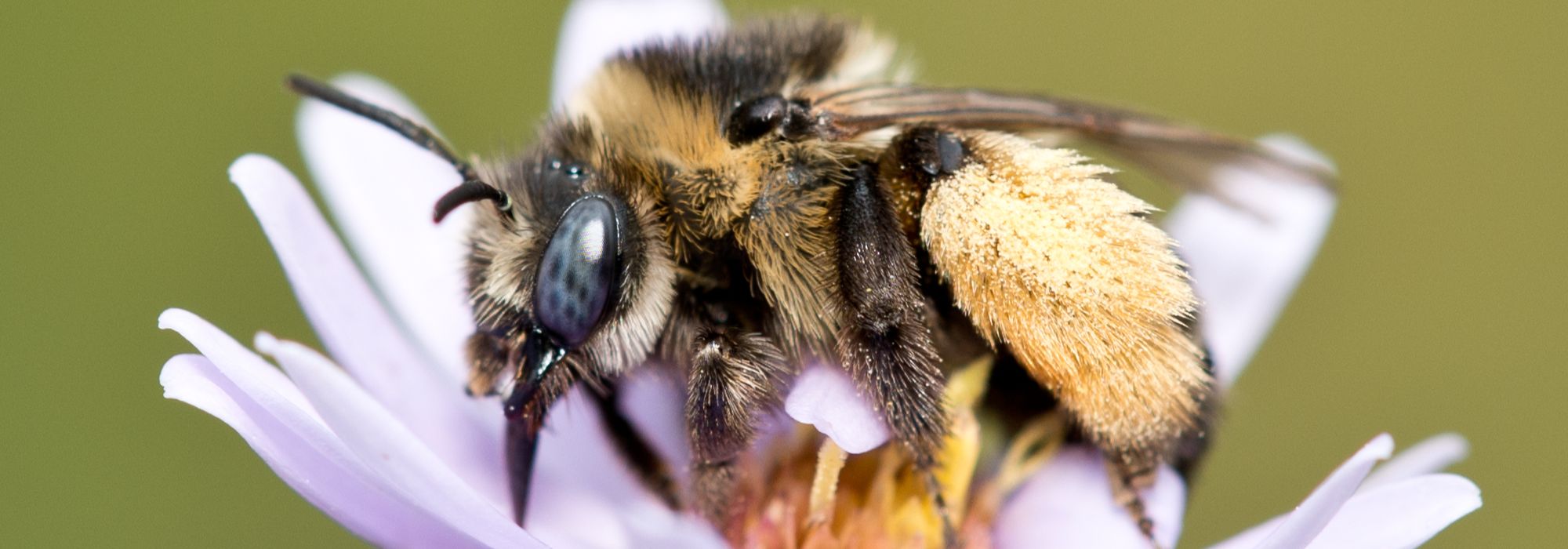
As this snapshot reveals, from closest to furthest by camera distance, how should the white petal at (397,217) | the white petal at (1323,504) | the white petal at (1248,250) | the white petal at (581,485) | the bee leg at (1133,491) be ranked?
1. the white petal at (1323,504)
2. the bee leg at (1133,491)
3. the white petal at (581,485)
4. the white petal at (397,217)
5. the white petal at (1248,250)

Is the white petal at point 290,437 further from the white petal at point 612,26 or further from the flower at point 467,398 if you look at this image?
the white petal at point 612,26

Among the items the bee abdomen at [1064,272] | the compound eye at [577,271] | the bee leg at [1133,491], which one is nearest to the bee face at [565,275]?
the compound eye at [577,271]

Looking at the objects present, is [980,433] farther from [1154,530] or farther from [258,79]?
[258,79]

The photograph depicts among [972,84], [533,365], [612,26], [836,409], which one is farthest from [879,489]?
[972,84]

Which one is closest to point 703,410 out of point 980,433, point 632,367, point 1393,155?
point 632,367

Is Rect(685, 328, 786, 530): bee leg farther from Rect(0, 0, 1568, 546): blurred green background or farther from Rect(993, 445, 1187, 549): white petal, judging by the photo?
Rect(0, 0, 1568, 546): blurred green background
